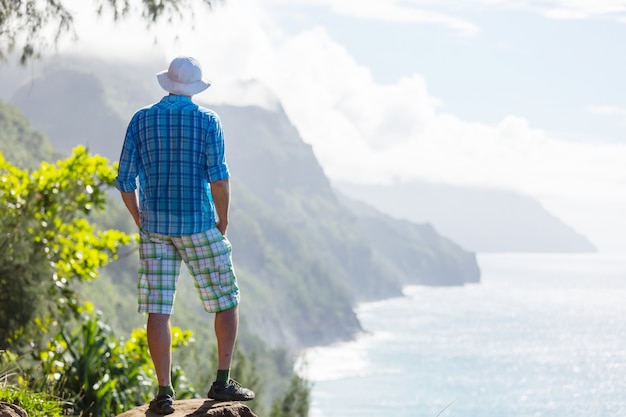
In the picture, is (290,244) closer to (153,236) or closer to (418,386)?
(418,386)

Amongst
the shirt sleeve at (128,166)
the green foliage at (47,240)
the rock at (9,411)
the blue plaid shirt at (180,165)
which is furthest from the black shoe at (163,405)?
the green foliage at (47,240)

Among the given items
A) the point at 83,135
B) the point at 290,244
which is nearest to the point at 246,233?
the point at 290,244

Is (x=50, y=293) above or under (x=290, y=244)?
above

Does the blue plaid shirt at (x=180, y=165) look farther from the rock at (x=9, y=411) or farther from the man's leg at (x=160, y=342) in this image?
the rock at (x=9, y=411)

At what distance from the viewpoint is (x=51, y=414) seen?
4.24 m

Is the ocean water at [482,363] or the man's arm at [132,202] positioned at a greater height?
the man's arm at [132,202]

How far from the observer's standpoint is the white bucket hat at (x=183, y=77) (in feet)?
11.9

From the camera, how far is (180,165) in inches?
139

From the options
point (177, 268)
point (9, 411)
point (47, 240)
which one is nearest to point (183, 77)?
point (177, 268)

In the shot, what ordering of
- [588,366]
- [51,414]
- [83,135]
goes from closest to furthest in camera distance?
[51,414] < [588,366] < [83,135]

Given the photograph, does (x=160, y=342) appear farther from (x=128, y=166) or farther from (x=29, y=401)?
(x=29, y=401)

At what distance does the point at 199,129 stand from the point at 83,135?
7974 inches

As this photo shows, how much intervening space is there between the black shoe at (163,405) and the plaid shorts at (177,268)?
0.38m

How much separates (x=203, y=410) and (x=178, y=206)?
91cm
